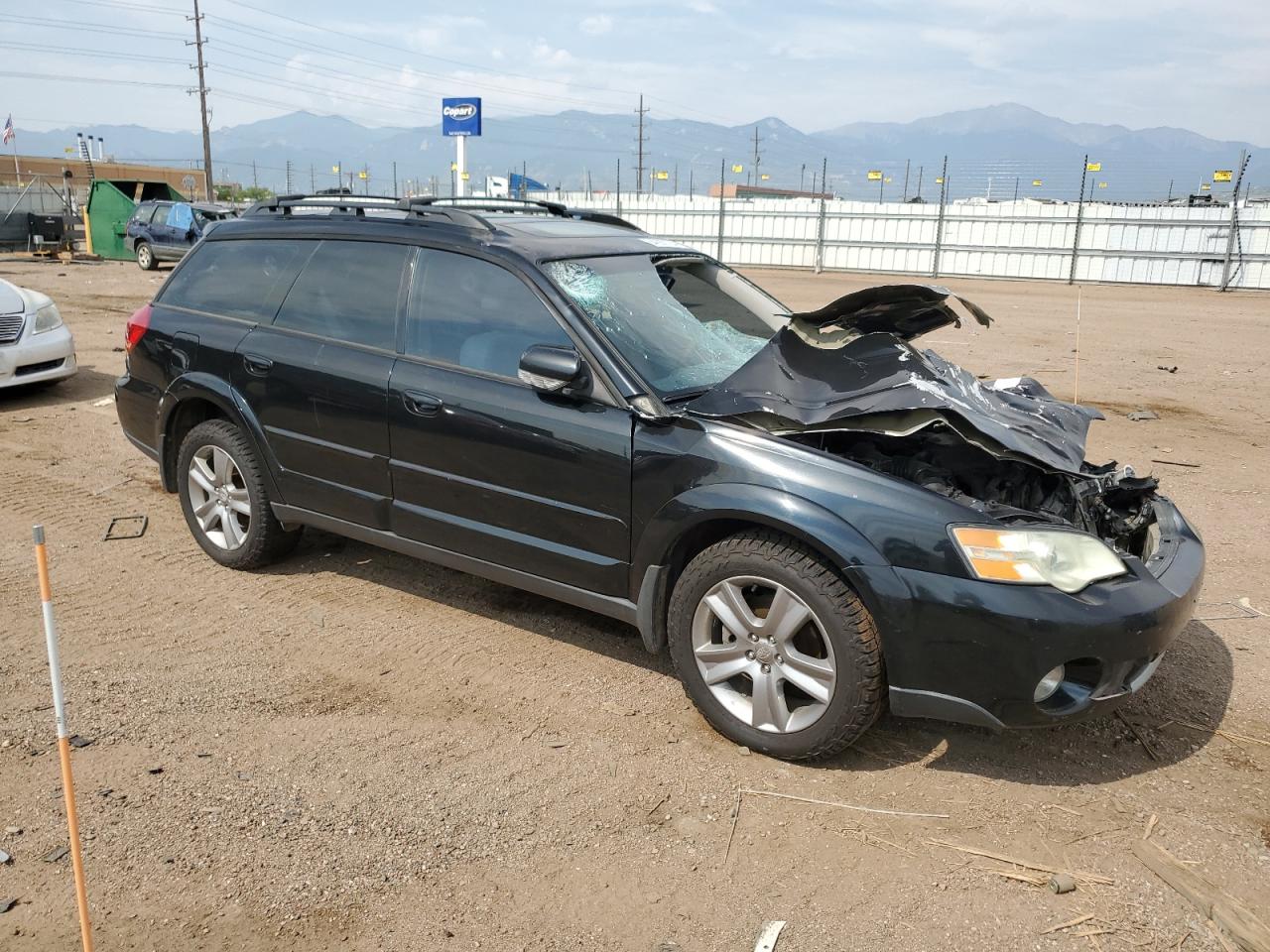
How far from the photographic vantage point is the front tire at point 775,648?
3199 mm

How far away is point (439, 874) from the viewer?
2840mm

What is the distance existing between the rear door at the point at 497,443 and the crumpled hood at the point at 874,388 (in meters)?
0.49

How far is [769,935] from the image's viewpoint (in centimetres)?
262

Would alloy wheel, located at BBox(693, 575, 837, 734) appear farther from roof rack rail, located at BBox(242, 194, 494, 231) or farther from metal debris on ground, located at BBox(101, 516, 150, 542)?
metal debris on ground, located at BBox(101, 516, 150, 542)

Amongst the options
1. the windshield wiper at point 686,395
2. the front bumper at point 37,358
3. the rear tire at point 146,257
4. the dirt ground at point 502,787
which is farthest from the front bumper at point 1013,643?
the rear tire at point 146,257

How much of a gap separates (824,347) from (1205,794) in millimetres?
2024

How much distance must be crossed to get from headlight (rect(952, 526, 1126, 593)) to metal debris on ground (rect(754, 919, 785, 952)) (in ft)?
3.96

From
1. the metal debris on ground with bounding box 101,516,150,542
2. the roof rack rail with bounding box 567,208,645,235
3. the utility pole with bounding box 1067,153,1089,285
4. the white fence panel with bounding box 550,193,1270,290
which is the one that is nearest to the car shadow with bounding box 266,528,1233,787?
the metal debris on ground with bounding box 101,516,150,542

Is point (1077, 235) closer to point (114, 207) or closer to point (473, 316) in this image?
point (114, 207)

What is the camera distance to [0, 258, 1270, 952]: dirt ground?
268 cm

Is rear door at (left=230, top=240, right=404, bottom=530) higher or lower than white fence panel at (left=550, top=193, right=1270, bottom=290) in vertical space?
lower

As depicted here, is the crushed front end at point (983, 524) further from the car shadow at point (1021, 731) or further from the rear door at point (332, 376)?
the rear door at point (332, 376)

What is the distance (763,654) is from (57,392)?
8.67 m

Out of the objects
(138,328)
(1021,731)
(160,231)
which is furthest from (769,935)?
(160,231)
